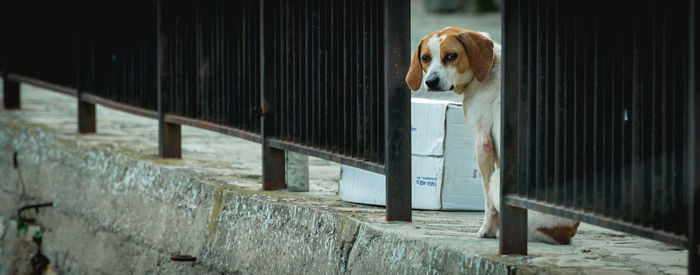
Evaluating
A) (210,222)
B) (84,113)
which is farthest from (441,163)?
(84,113)

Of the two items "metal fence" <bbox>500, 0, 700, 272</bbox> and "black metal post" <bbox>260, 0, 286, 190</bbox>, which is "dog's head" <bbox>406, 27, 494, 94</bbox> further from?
"black metal post" <bbox>260, 0, 286, 190</bbox>

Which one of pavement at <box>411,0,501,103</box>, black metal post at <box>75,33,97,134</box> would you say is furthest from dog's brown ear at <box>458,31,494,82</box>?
pavement at <box>411,0,501,103</box>

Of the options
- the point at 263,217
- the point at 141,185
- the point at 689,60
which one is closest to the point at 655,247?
the point at 689,60

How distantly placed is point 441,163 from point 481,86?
0.64 meters

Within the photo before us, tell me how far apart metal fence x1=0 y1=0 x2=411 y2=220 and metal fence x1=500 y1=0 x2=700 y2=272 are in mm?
732

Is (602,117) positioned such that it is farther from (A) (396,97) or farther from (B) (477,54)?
(A) (396,97)

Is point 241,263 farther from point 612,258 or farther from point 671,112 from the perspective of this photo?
point 671,112

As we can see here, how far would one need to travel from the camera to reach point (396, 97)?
385 centimetres

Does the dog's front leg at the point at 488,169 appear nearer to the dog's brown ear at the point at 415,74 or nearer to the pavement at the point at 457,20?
the dog's brown ear at the point at 415,74

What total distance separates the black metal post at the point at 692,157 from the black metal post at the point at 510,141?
78cm

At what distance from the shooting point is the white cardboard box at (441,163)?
4203 mm

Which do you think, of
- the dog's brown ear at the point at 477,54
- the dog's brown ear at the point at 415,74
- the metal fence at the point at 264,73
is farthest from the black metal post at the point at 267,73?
the dog's brown ear at the point at 477,54

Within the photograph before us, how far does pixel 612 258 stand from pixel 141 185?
126 inches

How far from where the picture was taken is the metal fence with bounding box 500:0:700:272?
8.37 feet
